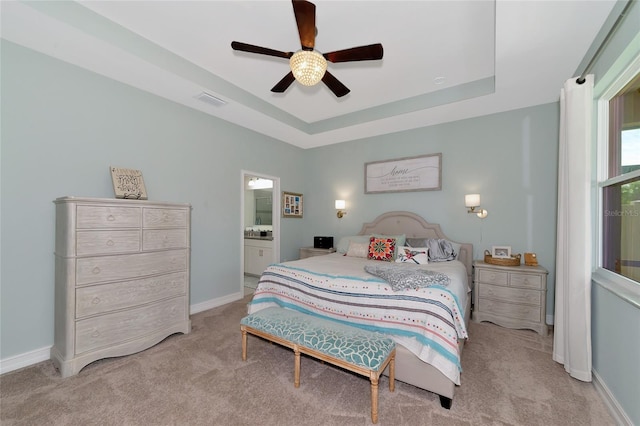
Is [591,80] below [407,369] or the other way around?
the other way around

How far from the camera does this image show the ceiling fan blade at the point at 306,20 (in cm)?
164

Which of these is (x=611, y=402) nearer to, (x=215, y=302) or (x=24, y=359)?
(x=215, y=302)

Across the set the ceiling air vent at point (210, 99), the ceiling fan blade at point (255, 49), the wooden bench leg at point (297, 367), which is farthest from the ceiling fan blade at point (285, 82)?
the wooden bench leg at point (297, 367)

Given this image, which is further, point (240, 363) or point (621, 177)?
point (240, 363)

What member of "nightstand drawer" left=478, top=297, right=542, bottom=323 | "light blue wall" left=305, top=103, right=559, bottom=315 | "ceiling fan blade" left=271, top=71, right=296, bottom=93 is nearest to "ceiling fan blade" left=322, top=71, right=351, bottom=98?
"ceiling fan blade" left=271, top=71, right=296, bottom=93

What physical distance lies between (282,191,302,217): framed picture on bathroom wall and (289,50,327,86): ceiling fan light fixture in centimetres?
307

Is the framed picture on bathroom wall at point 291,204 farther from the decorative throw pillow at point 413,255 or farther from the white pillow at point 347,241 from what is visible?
the decorative throw pillow at point 413,255

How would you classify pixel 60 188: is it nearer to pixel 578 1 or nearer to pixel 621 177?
pixel 578 1

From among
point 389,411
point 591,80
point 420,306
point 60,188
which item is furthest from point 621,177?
point 60,188

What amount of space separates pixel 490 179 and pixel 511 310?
5.71 ft

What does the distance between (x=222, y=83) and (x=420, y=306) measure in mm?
3298

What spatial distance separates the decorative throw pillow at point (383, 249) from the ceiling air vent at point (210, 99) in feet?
9.21

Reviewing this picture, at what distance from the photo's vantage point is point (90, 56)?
7.97 ft

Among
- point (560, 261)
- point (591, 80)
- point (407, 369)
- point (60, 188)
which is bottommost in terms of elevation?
point (407, 369)
